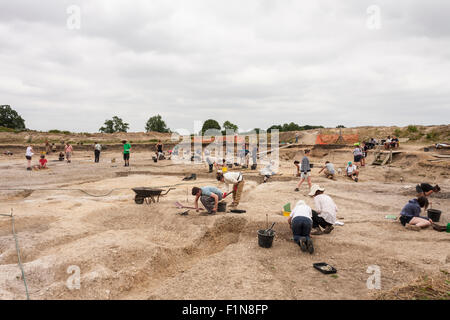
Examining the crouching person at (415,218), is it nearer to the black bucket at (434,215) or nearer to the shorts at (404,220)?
the shorts at (404,220)

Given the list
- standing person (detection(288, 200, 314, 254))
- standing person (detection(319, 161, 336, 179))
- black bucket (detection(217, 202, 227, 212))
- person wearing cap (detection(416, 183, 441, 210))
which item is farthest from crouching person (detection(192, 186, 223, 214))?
standing person (detection(319, 161, 336, 179))

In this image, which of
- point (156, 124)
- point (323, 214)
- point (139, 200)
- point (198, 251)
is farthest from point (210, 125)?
point (198, 251)

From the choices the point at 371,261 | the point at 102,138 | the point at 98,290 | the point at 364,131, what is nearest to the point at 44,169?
the point at 98,290

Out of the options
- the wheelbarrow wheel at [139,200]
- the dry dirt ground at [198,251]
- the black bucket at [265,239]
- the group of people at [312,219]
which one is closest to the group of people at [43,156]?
the dry dirt ground at [198,251]

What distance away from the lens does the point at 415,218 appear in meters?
6.64

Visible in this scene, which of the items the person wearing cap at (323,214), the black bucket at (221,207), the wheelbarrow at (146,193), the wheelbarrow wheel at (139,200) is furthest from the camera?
the wheelbarrow wheel at (139,200)

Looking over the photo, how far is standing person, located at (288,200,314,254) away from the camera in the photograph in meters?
5.45

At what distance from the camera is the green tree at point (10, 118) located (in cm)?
6222

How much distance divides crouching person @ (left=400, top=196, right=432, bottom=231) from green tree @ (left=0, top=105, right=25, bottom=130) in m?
77.6

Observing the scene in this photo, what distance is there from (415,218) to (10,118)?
80560 millimetres

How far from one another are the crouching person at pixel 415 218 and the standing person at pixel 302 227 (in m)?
2.99

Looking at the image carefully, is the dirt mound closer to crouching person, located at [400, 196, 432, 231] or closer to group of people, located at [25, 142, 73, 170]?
crouching person, located at [400, 196, 432, 231]

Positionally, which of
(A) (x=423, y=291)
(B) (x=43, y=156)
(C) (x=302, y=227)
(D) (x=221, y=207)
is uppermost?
(B) (x=43, y=156)

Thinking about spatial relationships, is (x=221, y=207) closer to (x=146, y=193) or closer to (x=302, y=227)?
(x=146, y=193)
